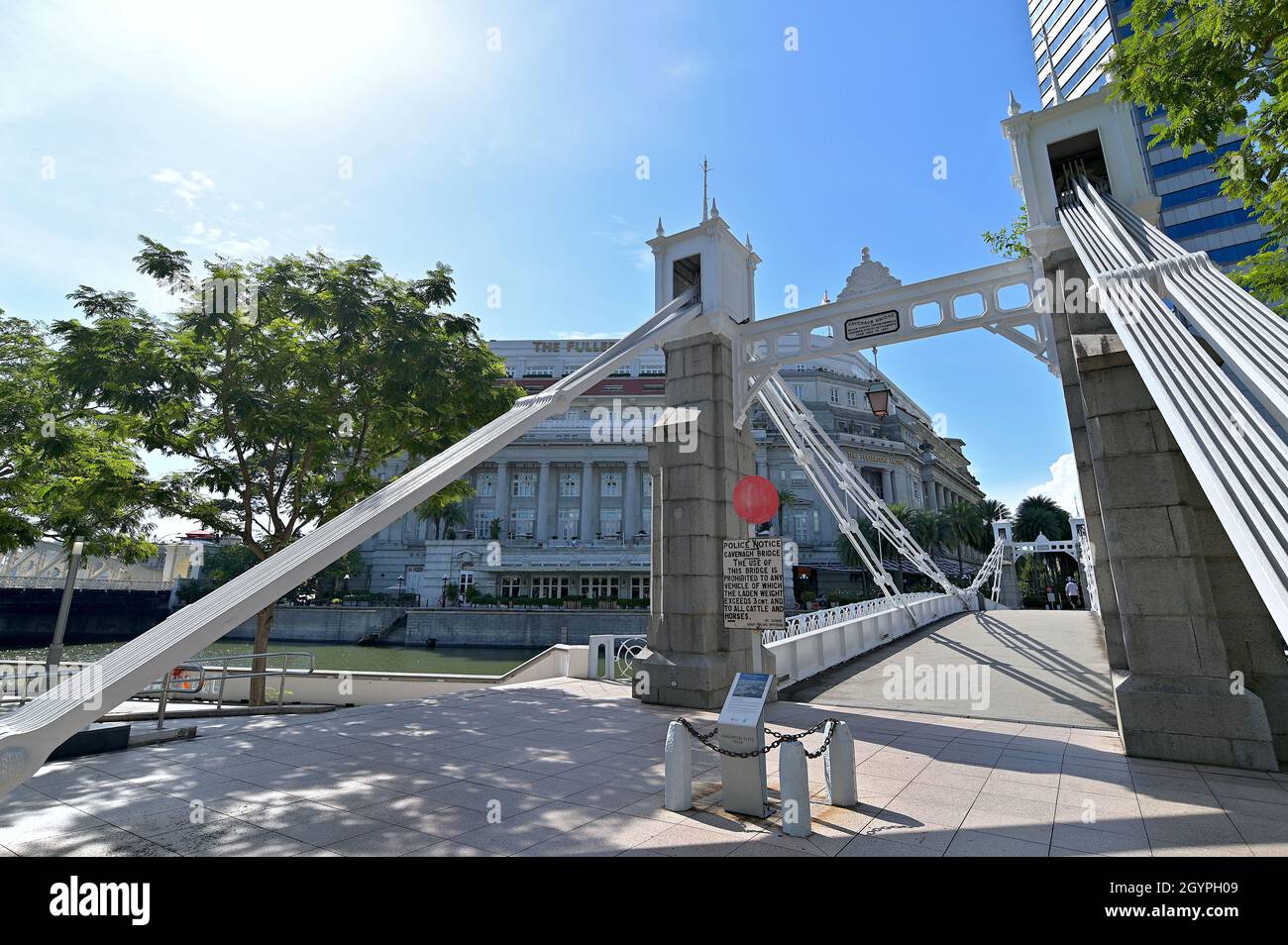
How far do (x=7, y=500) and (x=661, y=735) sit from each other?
1467 cm

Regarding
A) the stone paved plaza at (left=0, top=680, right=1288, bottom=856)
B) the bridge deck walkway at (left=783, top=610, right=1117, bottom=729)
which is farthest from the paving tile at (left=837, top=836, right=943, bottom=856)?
the bridge deck walkway at (left=783, top=610, right=1117, bottom=729)

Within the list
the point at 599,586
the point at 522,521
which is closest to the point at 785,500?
the point at 599,586

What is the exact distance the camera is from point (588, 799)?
19.0 ft

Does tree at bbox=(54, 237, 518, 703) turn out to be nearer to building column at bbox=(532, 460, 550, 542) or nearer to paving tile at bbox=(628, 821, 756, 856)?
paving tile at bbox=(628, 821, 756, 856)

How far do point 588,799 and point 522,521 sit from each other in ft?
203

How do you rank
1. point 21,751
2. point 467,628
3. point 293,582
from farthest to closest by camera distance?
point 467,628 < point 293,582 < point 21,751

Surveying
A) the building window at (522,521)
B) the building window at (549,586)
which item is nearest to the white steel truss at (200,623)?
the building window at (549,586)

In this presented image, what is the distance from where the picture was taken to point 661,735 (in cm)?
842

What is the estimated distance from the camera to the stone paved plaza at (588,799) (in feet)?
15.2

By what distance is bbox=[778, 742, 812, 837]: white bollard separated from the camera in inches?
192

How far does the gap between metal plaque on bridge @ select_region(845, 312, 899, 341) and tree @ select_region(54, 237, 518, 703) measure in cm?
942

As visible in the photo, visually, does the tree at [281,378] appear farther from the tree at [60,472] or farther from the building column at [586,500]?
the building column at [586,500]
